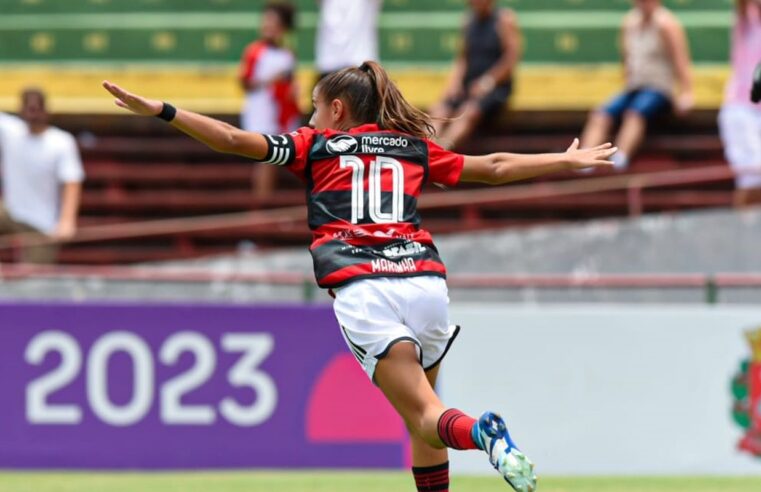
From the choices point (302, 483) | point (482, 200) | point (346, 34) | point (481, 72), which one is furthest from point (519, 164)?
point (346, 34)

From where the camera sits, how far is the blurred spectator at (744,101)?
42.5ft

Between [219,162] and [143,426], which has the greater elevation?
[219,162]

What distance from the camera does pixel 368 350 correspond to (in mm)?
6359

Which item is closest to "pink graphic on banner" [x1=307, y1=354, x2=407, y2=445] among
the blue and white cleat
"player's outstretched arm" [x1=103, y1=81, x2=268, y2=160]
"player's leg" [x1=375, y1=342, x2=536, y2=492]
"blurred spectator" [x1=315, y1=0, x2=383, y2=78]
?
"blurred spectator" [x1=315, y1=0, x2=383, y2=78]

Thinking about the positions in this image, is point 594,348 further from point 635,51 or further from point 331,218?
point 331,218

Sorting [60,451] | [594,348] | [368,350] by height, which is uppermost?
[368,350]

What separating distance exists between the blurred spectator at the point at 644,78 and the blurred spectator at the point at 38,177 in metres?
4.44

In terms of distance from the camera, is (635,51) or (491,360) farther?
(635,51)

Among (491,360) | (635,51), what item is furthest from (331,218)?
(635,51)

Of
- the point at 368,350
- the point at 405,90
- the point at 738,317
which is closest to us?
the point at 368,350

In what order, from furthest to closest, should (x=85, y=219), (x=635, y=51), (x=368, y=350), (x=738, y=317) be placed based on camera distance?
(x=85, y=219) < (x=635, y=51) < (x=738, y=317) < (x=368, y=350)

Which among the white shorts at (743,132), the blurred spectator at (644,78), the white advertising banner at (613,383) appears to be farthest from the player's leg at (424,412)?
the blurred spectator at (644,78)

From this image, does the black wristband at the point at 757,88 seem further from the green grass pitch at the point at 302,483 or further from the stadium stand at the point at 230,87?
the stadium stand at the point at 230,87

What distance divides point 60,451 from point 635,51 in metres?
5.94
